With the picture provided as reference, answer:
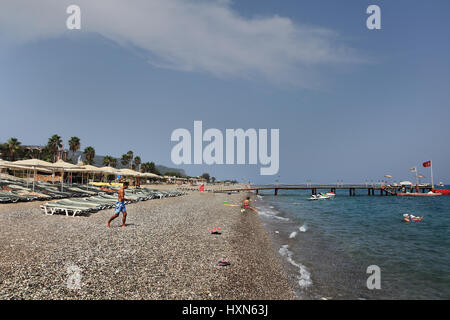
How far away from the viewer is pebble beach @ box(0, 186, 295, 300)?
503 cm

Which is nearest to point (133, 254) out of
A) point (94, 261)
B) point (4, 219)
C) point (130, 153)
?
point (94, 261)

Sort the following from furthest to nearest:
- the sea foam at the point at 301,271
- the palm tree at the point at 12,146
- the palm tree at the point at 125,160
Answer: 1. the palm tree at the point at 125,160
2. the palm tree at the point at 12,146
3. the sea foam at the point at 301,271

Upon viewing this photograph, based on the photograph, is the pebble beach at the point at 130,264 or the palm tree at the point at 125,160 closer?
the pebble beach at the point at 130,264

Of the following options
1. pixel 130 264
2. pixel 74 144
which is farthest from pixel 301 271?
pixel 74 144

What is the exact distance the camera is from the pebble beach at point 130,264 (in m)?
5.03

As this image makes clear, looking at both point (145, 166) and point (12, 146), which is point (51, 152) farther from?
point (145, 166)

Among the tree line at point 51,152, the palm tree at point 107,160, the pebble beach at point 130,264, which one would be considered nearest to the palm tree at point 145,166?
the tree line at point 51,152

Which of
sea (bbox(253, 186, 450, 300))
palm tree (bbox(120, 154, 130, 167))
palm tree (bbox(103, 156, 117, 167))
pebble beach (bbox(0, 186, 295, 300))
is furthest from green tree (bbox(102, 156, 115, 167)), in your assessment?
sea (bbox(253, 186, 450, 300))

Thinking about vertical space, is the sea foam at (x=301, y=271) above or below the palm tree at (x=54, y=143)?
below

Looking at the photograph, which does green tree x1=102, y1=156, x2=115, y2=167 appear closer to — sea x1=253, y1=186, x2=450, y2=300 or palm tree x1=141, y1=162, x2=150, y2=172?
palm tree x1=141, y1=162, x2=150, y2=172

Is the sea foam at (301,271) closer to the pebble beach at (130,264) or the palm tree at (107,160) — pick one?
the pebble beach at (130,264)

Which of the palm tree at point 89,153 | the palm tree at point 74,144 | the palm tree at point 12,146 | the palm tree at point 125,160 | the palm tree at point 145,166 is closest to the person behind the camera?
the palm tree at point 12,146

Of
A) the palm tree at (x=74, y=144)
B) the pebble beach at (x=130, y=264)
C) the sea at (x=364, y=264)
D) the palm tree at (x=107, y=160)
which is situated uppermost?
the palm tree at (x=74, y=144)
